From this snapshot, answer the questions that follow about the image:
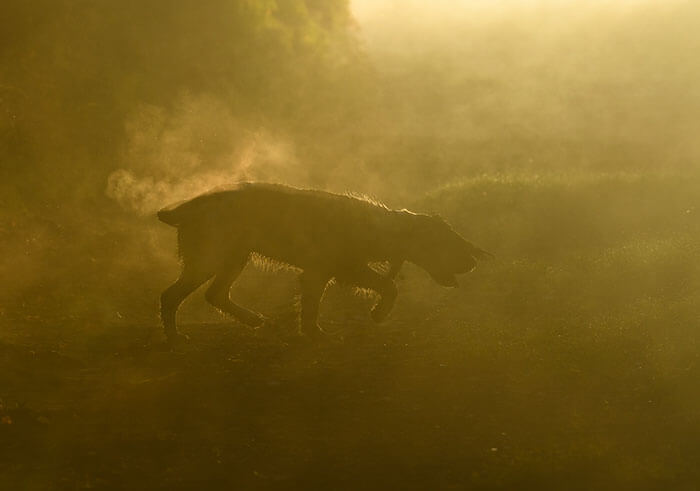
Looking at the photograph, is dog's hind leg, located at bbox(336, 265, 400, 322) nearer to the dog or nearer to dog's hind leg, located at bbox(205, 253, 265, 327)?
the dog

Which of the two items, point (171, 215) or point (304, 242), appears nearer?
point (171, 215)

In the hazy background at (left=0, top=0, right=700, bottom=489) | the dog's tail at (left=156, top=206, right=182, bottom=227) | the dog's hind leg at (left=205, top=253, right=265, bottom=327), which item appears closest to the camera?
the hazy background at (left=0, top=0, right=700, bottom=489)

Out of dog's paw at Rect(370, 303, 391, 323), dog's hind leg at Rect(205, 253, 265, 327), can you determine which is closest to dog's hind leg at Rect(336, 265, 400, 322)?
A: dog's paw at Rect(370, 303, 391, 323)

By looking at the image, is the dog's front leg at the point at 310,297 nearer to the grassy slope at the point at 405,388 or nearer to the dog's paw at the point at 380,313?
the grassy slope at the point at 405,388

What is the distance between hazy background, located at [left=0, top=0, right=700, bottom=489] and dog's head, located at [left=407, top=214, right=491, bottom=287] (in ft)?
2.83

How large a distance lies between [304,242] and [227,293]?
1.22 meters

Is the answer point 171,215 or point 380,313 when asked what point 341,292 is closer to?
point 380,313

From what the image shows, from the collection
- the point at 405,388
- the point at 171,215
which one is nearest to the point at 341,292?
the point at 171,215

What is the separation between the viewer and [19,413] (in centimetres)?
725

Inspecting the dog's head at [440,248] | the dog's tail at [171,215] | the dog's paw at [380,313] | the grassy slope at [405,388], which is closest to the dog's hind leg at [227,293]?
the grassy slope at [405,388]

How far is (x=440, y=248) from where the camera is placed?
10133mm

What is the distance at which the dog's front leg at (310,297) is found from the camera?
392 inches

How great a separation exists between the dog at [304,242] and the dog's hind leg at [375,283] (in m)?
0.01

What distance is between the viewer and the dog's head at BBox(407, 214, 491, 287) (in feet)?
33.2
